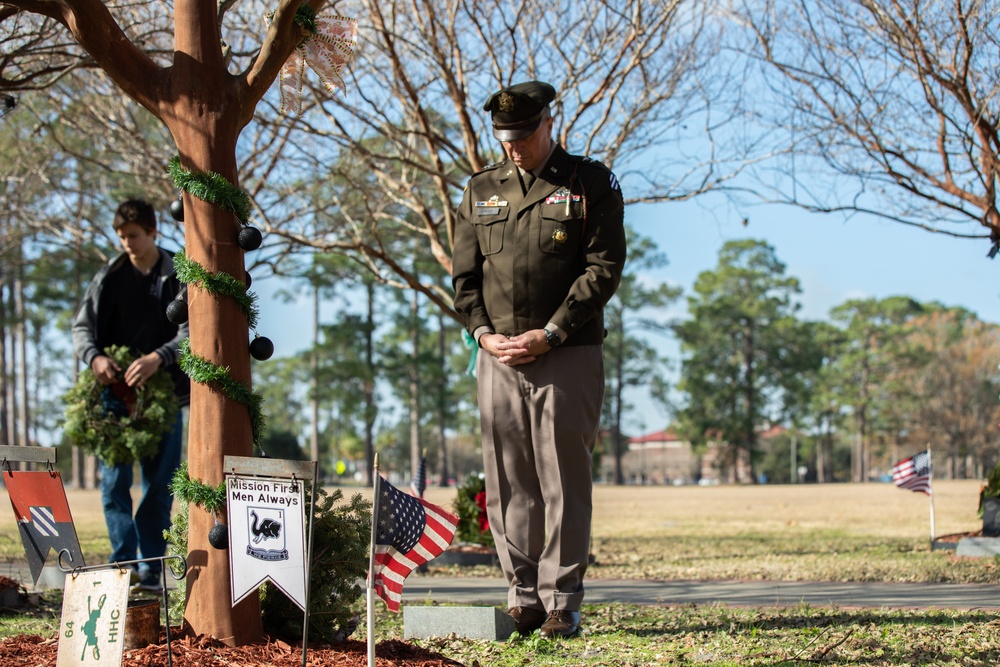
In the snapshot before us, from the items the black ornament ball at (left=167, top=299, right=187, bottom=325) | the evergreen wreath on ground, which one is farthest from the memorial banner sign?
the evergreen wreath on ground

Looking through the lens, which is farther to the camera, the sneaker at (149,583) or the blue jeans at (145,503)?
the blue jeans at (145,503)

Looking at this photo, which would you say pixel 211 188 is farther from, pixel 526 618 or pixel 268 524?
pixel 526 618

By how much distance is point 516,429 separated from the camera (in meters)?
4.63

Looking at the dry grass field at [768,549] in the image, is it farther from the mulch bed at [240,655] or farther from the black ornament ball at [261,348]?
the mulch bed at [240,655]

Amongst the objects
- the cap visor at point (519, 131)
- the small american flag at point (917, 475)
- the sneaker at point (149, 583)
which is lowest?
the sneaker at point (149, 583)

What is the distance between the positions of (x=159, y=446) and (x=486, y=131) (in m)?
5.91

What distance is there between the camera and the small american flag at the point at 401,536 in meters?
3.35

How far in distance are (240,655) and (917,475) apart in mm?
10424

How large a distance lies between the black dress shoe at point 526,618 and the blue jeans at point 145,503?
274 centimetres

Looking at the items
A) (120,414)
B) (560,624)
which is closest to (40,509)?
(560,624)

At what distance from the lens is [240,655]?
3.60 m

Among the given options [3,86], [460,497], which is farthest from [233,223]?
[460,497]

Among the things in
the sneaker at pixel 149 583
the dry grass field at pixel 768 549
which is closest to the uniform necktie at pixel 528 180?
the dry grass field at pixel 768 549

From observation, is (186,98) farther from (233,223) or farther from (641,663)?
(641,663)
